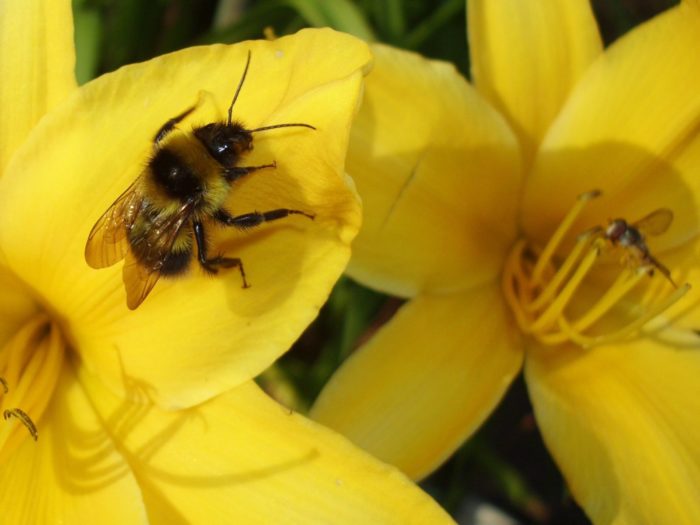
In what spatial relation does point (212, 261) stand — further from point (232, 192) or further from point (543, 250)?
point (543, 250)

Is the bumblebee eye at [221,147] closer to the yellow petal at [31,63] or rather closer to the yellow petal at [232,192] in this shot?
the yellow petal at [232,192]

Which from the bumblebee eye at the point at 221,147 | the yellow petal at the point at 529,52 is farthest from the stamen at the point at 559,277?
the bumblebee eye at the point at 221,147

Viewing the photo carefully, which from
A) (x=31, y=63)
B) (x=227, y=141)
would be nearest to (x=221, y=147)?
(x=227, y=141)

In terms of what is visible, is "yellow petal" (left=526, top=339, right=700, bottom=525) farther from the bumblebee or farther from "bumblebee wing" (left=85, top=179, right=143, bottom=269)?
"bumblebee wing" (left=85, top=179, right=143, bottom=269)

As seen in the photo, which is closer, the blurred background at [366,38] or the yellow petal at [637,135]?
the yellow petal at [637,135]

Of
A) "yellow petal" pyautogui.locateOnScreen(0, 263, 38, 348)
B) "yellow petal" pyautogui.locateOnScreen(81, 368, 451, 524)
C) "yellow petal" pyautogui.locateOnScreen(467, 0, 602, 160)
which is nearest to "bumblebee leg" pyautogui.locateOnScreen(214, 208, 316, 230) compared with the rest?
"yellow petal" pyautogui.locateOnScreen(81, 368, 451, 524)

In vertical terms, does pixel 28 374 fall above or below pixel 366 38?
below
